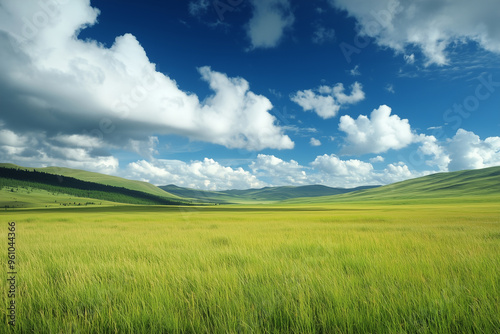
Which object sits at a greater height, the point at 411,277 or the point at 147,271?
the point at 411,277

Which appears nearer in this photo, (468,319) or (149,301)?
(468,319)

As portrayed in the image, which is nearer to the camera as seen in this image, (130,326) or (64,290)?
(130,326)

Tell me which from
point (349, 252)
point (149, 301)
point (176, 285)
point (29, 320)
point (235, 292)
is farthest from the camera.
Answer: point (349, 252)

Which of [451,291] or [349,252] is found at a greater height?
[451,291]

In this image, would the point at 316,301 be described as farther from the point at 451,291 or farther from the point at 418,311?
the point at 451,291

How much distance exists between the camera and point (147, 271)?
5.71 meters

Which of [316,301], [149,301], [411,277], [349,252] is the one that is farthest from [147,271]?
[349,252]

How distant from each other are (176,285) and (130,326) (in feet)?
5.07

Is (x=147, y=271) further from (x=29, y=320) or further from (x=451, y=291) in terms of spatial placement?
(x=451, y=291)

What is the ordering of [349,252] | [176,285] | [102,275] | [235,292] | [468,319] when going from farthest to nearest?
1. [349,252]
2. [102,275]
3. [176,285]
4. [235,292]
5. [468,319]

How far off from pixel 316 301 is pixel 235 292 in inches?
57.4

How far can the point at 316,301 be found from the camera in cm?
390

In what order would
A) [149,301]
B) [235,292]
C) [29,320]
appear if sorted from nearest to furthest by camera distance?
[29,320] < [149,301] < [235,292]

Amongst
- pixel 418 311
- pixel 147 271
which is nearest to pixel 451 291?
pixel 418 311
